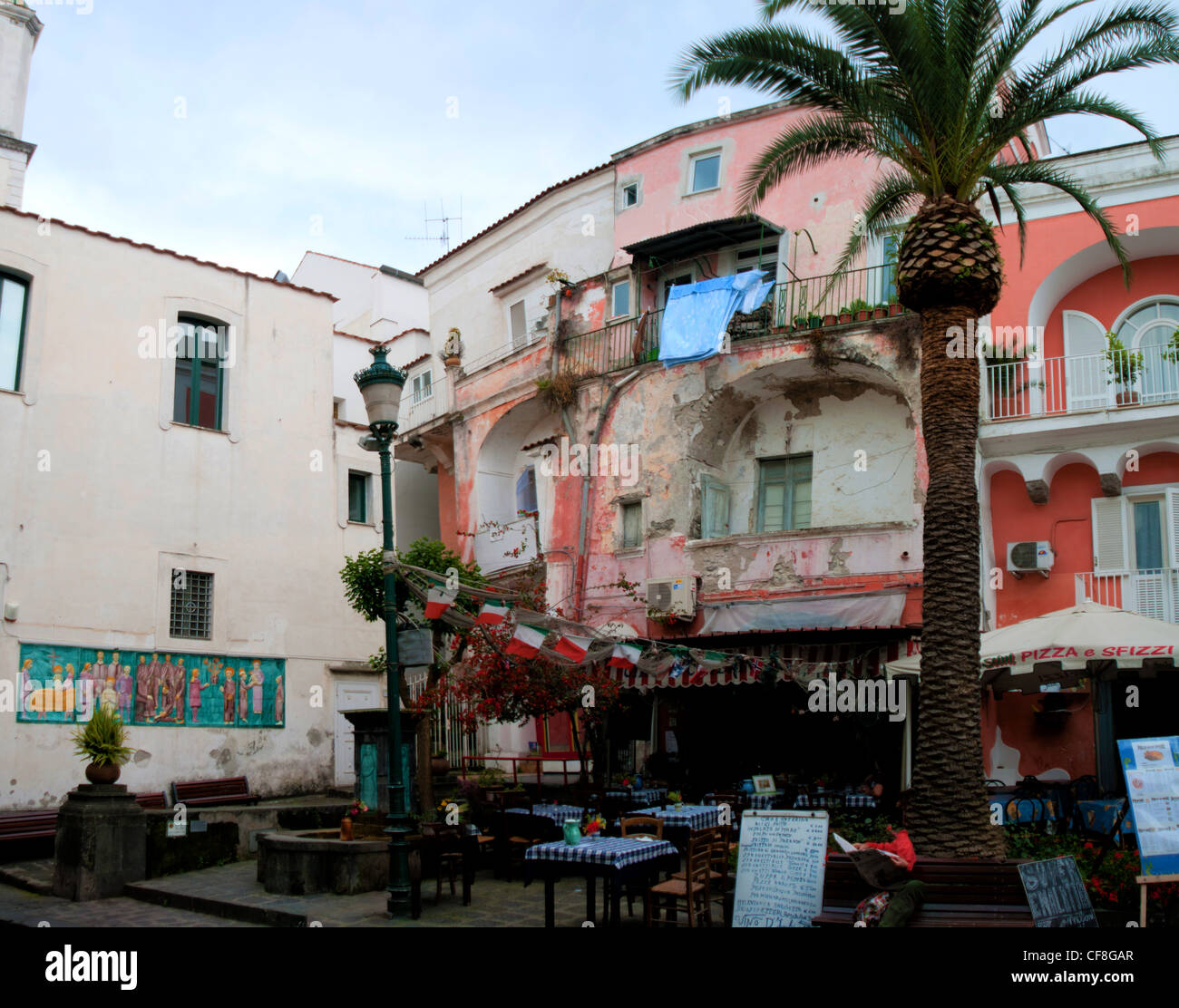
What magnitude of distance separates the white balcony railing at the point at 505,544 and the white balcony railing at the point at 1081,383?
391 inches

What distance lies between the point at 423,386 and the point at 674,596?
35.5ft

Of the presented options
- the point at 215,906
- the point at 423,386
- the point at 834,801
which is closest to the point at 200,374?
the point at 423,386

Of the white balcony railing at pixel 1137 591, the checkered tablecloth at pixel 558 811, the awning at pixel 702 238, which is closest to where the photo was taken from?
the checkered tablecloth at pixel 558 811

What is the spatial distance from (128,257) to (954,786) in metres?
17.8

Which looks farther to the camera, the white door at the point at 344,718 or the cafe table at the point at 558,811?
the white door at the point at 344,718

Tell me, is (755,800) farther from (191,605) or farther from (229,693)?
(191,605)

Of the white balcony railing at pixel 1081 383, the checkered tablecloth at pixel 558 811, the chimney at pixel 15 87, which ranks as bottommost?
the checkered tablecloth at pixel 558 811

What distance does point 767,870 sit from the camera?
30.3 feet

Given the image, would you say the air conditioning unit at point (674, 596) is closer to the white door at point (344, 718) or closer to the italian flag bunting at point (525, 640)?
the white door at point (344, 718)

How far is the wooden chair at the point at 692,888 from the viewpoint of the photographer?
32.2 ft

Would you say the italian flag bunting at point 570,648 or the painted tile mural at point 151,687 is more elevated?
the italian flag bunting at point 570,648

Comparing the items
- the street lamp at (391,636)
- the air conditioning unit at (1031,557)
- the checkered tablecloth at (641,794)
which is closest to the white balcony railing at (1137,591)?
the air conditioning unit at (1031,557)

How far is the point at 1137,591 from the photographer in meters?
17.4
